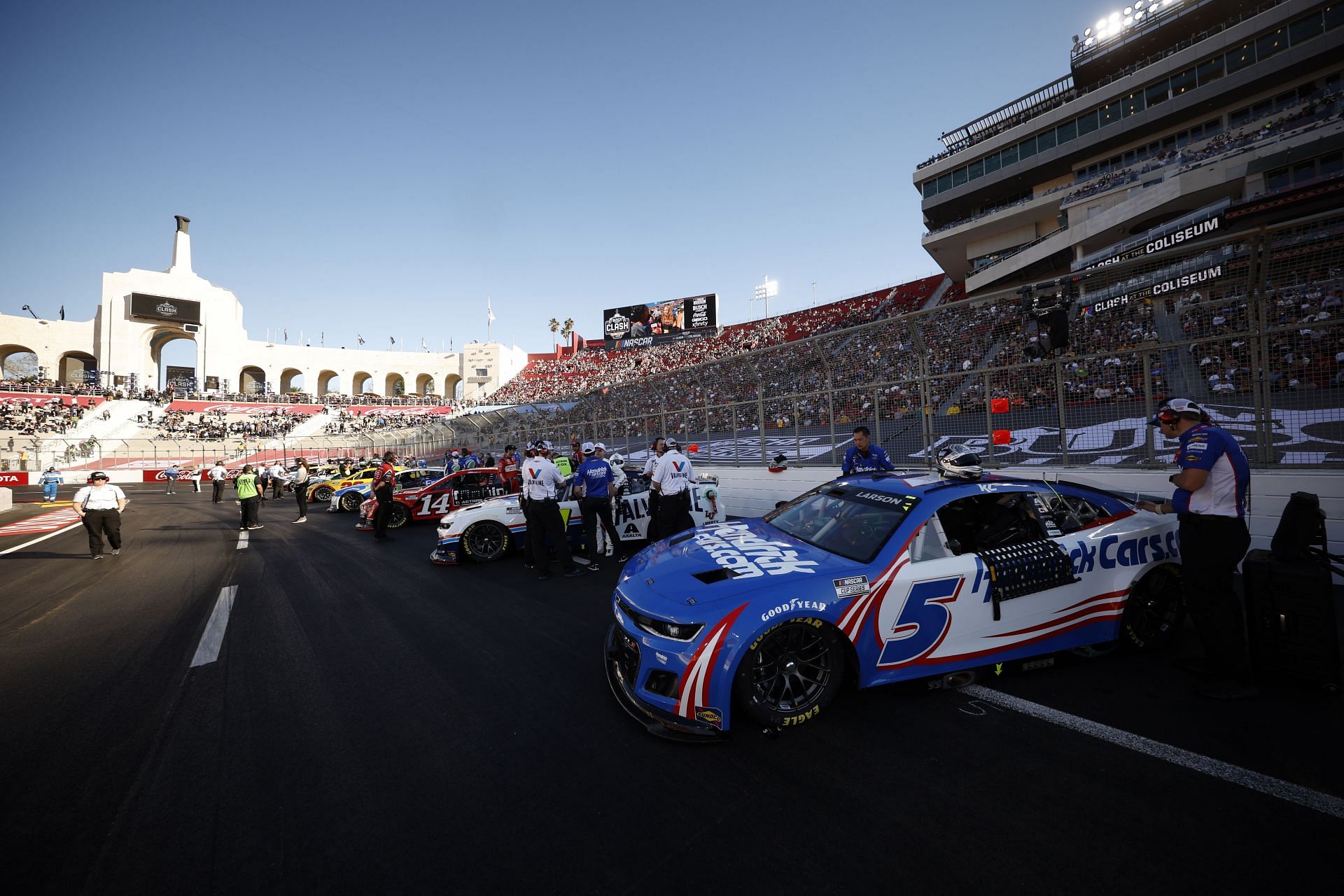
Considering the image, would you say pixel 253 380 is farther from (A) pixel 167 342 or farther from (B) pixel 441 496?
(B) pixel 441 496

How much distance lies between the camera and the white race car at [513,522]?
7.56 m

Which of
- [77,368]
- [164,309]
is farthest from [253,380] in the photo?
[77,368]

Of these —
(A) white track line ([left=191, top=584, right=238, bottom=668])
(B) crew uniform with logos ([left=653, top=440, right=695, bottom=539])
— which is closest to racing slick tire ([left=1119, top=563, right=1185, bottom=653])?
(B) crew uniform with logos ([left=653, top=440, right=695, bottom=539])

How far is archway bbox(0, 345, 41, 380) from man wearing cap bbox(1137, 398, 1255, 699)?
76636 mm

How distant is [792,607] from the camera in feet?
9.61

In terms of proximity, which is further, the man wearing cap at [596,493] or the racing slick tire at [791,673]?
the man wearing cap at [596,493]

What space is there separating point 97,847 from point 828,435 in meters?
9.34

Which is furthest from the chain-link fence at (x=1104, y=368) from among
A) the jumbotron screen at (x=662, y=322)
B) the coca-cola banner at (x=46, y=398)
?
the coca-cola banner at (x=46, y=398)

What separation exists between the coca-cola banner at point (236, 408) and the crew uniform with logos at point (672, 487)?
2193 inches

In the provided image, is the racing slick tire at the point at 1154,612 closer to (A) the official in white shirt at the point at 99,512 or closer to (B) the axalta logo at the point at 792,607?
(B) the axalta logo at the point at 792,607

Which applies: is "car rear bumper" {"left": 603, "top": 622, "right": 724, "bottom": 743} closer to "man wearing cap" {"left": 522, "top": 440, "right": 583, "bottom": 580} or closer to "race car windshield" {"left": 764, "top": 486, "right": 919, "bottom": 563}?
"race car windshield" {"left": 764, "top": 486, "right": 919, "bottom": 563}

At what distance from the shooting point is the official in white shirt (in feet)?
28.4

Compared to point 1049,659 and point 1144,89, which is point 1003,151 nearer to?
point 1144,89

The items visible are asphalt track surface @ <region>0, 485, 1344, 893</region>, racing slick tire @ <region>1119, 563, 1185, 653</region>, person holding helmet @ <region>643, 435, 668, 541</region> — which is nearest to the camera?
asphalt track surface @ <region>0, 485, 1344, 893</region>
